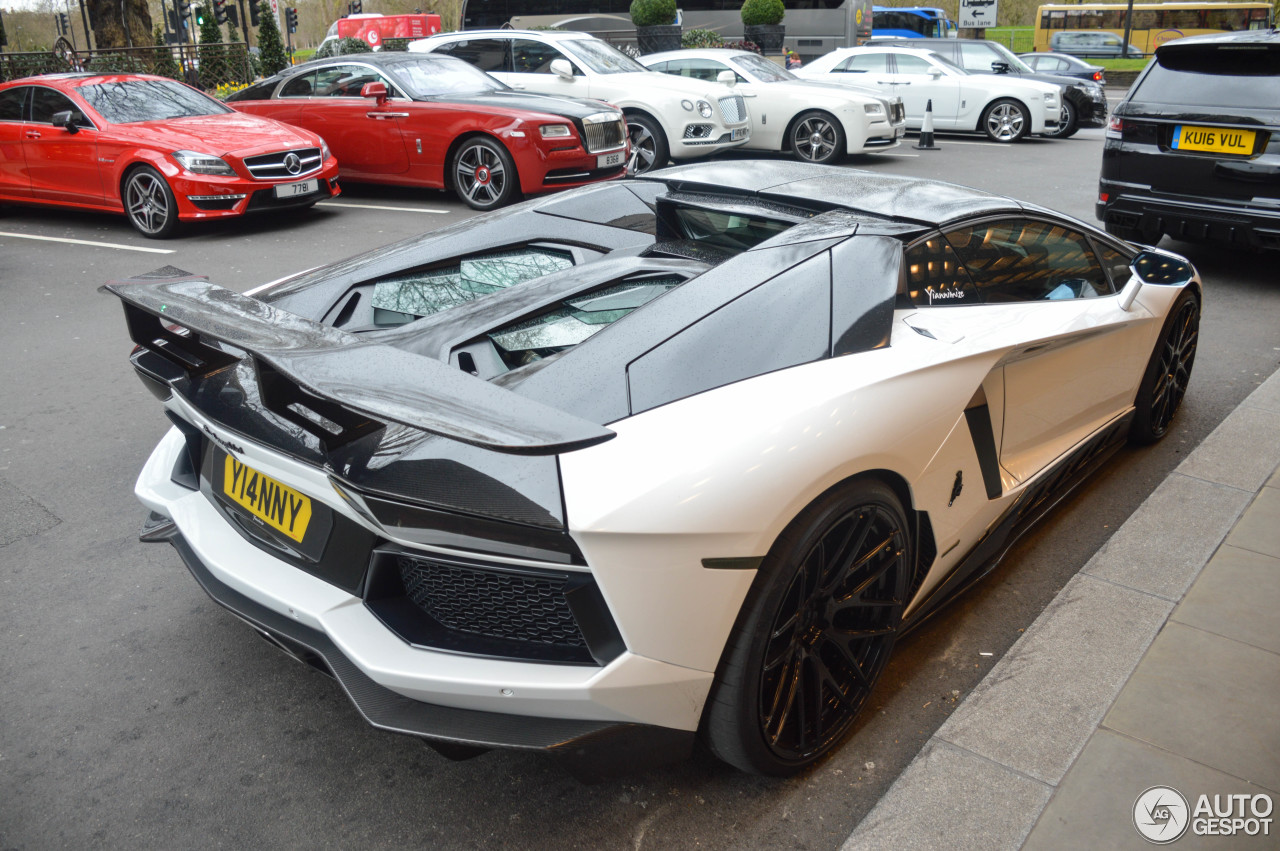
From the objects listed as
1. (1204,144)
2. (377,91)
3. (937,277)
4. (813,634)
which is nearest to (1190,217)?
(1204,144)

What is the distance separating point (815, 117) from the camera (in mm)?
12836

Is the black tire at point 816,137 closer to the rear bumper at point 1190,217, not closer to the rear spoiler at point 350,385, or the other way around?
the rear bumper at point 1190,217

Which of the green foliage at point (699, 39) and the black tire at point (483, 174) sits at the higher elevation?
the green foliage at point (699, 39)

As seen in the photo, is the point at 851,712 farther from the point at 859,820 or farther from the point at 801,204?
the point at 801,204

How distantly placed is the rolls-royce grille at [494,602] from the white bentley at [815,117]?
1184cm

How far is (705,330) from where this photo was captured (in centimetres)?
225

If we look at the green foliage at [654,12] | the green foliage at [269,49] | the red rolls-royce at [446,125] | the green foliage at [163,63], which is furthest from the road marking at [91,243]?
the green foliage at [654,12]

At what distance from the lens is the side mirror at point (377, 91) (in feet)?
33.1

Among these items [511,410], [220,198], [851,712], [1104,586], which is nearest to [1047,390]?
[1104,586]

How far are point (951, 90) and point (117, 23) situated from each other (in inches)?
658

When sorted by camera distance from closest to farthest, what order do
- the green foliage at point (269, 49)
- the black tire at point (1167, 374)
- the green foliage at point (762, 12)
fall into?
the black tire at point (1167, 374) → the green foliage at point (269, 49) → the green foliage at point (762, 12)

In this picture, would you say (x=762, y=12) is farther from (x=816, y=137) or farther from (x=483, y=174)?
(x=483, y=174)

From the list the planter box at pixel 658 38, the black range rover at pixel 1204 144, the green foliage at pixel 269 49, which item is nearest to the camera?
the black range rover at pixel 1204 144

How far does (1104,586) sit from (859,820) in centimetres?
133
